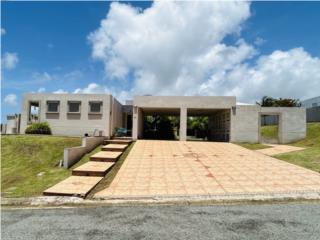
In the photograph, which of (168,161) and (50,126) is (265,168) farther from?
(50,126)

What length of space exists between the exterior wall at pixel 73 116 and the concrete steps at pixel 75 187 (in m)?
10.9

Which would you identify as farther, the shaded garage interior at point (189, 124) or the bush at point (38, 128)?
the shaded garage interior at point (189, 124)

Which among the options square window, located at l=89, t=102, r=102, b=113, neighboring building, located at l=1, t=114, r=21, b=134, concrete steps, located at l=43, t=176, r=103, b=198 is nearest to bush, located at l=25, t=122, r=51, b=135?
square window, located at l=89, t=102, r=102, b=113

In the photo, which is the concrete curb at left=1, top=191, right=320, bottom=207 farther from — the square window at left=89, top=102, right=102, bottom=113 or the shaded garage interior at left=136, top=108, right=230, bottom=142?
the shaded garage interior at left=136, top=108, right=230, bottom=142

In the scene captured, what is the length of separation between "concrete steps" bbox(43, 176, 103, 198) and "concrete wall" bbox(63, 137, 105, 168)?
2.83m

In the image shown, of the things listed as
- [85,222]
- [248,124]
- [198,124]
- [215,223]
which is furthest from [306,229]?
[198,124]

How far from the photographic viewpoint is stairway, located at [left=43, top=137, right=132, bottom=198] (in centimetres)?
843

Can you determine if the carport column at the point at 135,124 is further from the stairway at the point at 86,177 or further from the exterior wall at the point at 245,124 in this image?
the exterior wall at the point at 245,124

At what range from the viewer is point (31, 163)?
14.9 meters

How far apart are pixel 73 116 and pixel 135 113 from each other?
16.5ft

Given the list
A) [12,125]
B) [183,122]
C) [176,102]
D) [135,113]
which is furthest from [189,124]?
[12,125]

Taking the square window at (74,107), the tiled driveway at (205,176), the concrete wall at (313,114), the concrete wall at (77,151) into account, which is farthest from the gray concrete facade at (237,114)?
the concrete wall at (313,114)

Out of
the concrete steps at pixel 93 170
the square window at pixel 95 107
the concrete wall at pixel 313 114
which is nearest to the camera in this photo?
the concrete steps at pixel 93 170

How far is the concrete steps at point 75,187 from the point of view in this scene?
8289 mm
